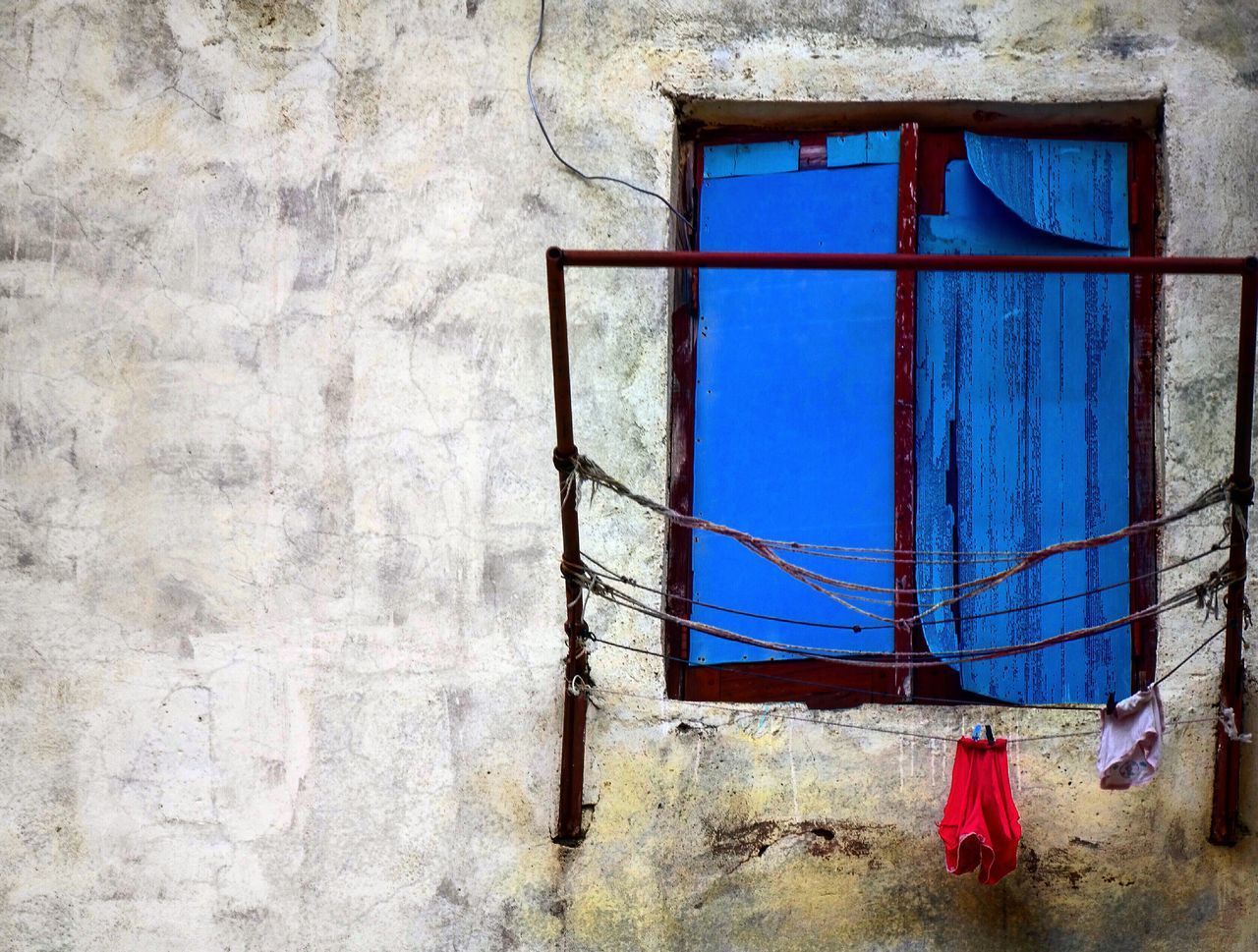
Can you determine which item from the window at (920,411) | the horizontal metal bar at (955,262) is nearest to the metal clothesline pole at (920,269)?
the horizontal metal bar at (955,262)

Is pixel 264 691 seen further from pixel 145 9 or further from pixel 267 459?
pixel 145 9

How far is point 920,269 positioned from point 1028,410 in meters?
0.96

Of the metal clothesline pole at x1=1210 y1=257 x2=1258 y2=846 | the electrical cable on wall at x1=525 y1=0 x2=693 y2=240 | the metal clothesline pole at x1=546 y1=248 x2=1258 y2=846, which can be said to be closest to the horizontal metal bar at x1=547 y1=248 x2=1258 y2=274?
the metal clothesline pole at x1=546 y1=248 x2=1258 y2=846

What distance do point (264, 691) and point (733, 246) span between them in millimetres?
1921

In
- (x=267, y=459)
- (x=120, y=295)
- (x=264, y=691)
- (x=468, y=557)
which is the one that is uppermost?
(x=120, y=295)

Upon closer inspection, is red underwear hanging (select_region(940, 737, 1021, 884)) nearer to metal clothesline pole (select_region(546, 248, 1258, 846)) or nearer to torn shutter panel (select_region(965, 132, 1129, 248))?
metal clothesline pole (select_region(546, 248, 1258, 846))

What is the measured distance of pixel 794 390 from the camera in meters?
4.66

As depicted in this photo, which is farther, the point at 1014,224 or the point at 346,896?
the point at 1014,224

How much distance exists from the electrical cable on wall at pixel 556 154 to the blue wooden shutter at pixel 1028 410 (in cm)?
76

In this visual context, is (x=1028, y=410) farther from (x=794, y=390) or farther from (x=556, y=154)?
(x=556, y=154)

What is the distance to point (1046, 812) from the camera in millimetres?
4277

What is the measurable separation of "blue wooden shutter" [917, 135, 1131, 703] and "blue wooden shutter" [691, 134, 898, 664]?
154mm

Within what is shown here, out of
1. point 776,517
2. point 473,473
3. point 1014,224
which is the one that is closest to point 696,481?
point 776,517

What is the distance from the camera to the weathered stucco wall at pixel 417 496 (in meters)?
4.29
